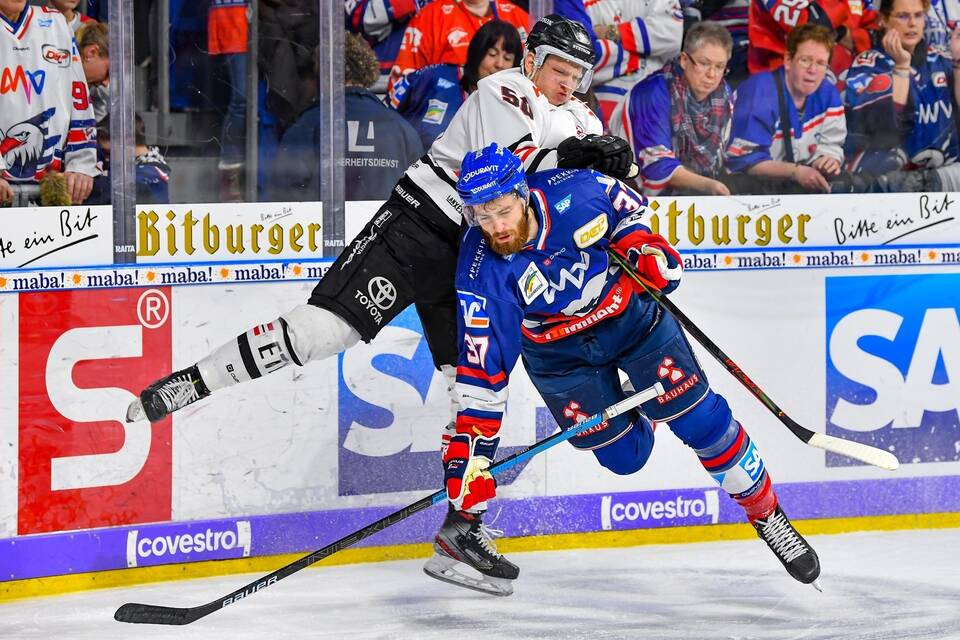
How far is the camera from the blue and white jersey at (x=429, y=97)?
4551 millimetres

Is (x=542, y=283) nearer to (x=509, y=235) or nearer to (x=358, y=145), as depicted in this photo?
(x=509, y=235)

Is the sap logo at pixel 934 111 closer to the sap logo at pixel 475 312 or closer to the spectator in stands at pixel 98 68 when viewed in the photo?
the sap logo at pixel 475 312

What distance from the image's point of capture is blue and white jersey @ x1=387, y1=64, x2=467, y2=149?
4551 mm

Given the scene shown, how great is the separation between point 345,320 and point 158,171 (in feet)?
2.98

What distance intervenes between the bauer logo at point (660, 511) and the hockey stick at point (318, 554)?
1.20m

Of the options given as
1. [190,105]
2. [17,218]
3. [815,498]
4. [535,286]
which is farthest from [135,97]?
[815,498]

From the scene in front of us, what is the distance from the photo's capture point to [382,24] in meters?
4.49

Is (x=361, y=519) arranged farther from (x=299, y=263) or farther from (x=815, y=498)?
(x=815, y=498)

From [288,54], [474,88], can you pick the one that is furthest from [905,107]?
[288,54]

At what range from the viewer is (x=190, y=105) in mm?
4281

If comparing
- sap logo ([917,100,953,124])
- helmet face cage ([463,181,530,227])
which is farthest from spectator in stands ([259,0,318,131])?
sap logo ([917,100,953,124])

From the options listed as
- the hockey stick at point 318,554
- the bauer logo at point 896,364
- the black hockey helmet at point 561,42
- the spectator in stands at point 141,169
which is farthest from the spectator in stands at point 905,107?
the spectator in stands at point 141,169

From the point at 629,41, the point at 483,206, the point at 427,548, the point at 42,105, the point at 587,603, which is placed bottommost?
the point at 587,603

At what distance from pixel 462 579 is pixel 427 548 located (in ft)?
1.96
